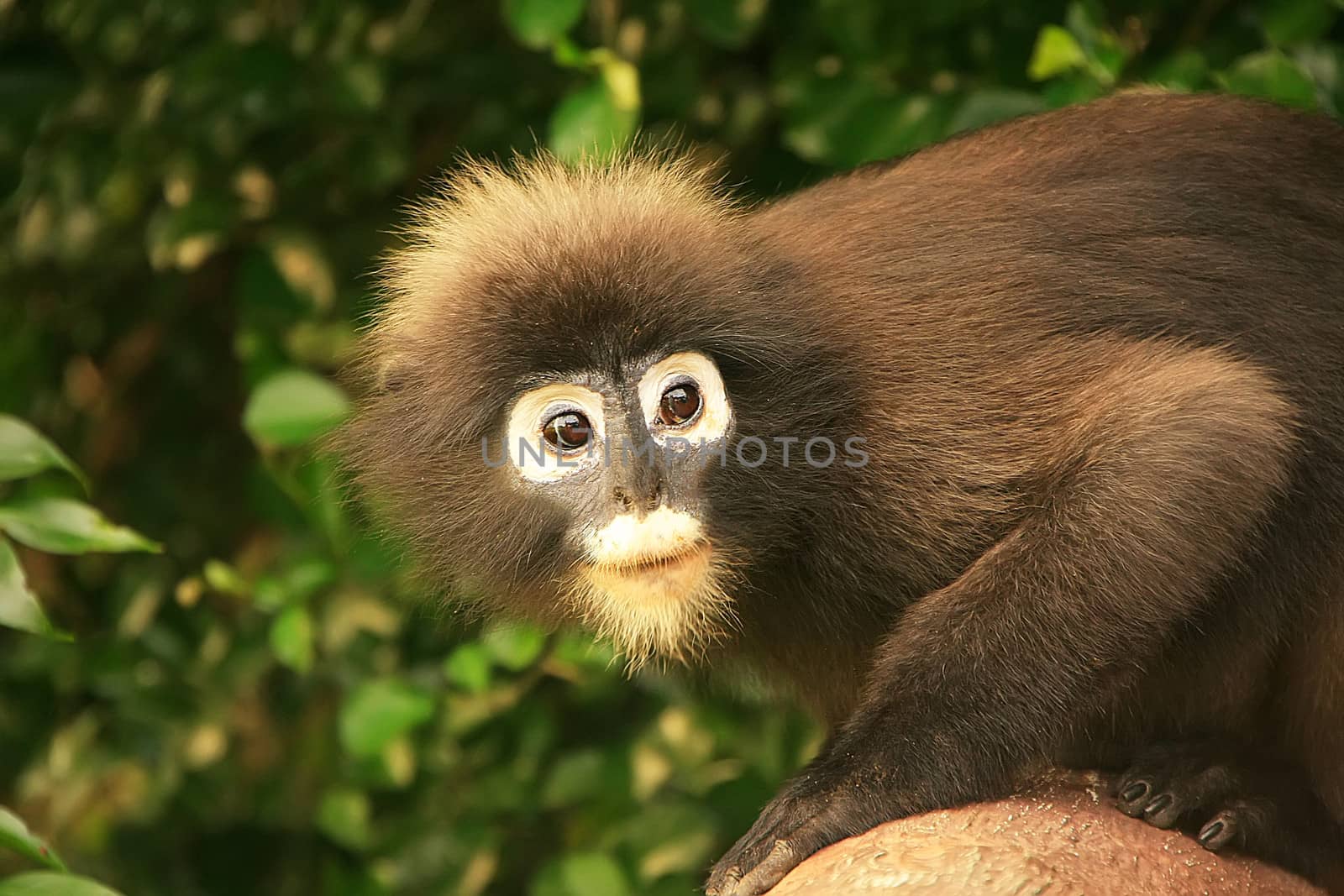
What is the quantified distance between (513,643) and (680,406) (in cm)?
80

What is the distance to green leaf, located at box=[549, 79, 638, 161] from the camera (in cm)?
303

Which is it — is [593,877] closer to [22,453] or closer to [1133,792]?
[1133,792]

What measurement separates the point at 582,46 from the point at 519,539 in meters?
1.36

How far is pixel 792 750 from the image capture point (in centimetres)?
380

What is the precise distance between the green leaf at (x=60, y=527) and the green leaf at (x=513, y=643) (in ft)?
2.66

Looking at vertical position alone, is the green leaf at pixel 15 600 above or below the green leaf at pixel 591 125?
below

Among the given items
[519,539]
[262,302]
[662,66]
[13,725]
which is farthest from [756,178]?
[13,725]

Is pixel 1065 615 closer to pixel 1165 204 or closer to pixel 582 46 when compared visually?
pixel 1165 204

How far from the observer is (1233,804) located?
252cm

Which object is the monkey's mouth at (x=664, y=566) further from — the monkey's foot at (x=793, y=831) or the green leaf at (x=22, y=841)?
the green leaf at (x=22, y=841)

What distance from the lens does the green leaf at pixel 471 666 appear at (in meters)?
3.14

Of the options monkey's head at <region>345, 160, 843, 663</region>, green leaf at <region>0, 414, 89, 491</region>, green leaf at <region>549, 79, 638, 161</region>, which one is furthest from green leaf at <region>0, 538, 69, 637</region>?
green leaf at <region>549, 79, 638, 161</region>

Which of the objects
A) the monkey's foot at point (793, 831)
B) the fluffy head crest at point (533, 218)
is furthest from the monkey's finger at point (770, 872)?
the fluffy head crest at point (533, 218)

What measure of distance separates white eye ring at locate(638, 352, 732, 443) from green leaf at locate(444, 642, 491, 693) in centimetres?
81
